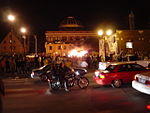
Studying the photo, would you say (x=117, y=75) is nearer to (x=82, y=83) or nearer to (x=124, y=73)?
(x=124, y=73)

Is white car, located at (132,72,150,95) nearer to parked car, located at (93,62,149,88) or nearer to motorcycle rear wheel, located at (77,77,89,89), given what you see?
parked car, located at (93,62,149,88)

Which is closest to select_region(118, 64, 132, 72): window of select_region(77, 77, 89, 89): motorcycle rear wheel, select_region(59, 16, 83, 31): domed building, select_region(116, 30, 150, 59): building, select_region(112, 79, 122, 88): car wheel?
select_region(112, 79, 122, 88): car wheel

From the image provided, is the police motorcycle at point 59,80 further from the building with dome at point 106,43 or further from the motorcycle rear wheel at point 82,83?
the building with dome at point 106,43

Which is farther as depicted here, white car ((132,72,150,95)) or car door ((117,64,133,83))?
car door ((117,64,133,83))

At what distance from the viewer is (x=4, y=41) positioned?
7506cm

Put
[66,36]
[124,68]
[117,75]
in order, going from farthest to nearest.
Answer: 1. [66,36]
2. [124,68]
3. [117,75]

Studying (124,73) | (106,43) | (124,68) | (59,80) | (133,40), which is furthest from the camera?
(106,43)

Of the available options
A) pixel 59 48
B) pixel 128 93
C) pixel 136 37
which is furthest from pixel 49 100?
pixel 59 48

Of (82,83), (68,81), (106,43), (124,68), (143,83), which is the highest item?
(106,43)

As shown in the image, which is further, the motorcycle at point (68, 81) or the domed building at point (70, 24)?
the domed building at point (70, 24)

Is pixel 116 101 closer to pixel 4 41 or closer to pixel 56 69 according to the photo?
pixel 56 69

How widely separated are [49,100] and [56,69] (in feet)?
9.53

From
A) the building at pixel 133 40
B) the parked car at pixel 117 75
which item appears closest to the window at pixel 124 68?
A: the parked car at pixel 117 75

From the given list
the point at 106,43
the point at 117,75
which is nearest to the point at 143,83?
the point at 117,75
